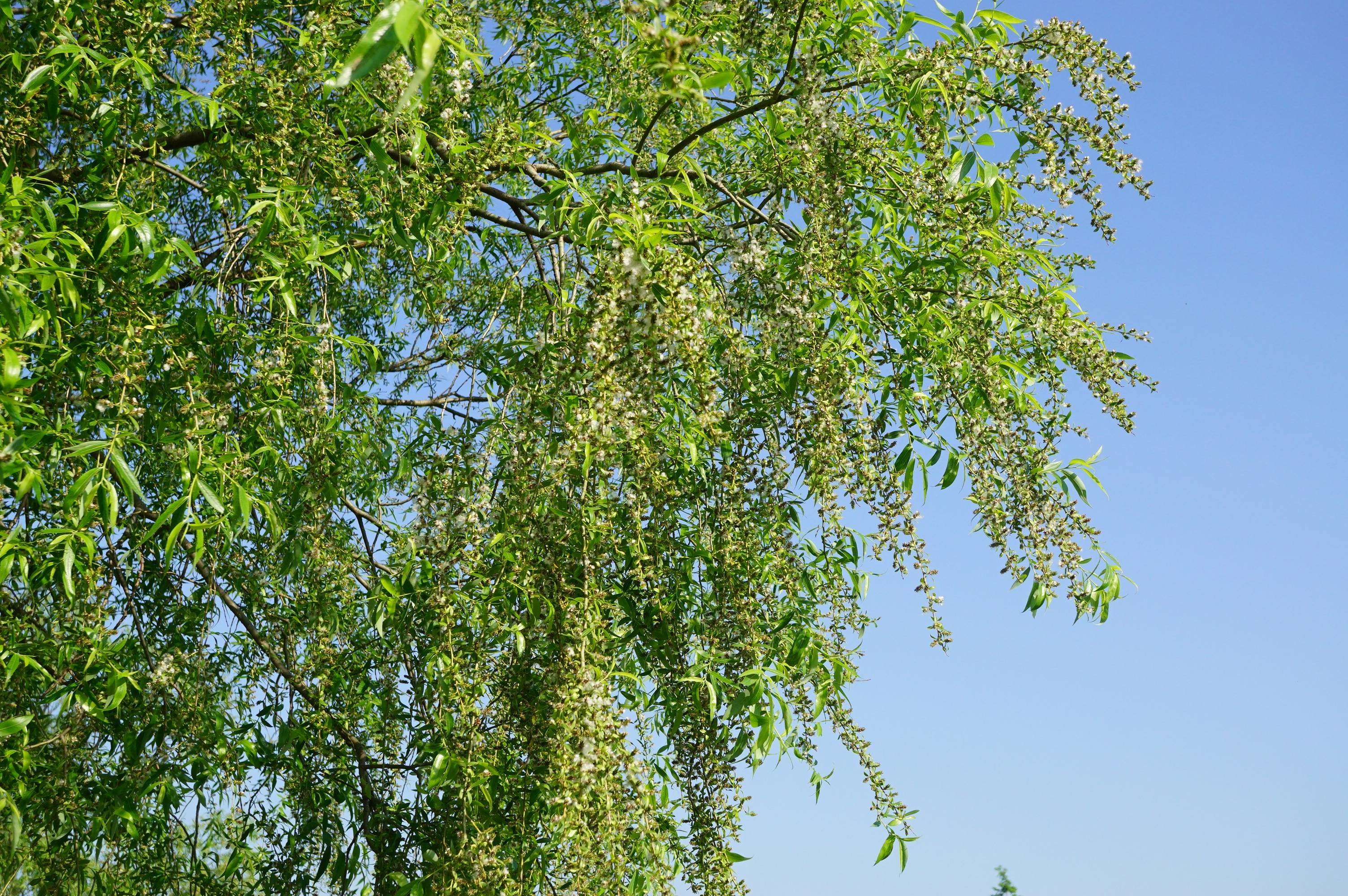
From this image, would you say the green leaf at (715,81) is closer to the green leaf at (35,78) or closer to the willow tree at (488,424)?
the willow tree at (488,424)

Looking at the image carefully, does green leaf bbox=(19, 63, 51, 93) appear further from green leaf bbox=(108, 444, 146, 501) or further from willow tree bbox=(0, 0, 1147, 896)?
green leaf bbox=(108, 444, 146, 501)

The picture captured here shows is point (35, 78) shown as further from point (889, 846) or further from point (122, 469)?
point (889, 846)

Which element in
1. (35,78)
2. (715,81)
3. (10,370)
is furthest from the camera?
(35,78)

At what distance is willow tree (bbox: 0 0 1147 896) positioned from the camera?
2096mm

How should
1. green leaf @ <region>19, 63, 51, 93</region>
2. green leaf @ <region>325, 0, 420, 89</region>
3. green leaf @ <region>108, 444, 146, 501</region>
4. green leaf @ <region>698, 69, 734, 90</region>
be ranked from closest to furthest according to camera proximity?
green leaf @ <region>325, 0, 420, 89</region>, green leaf @ <region>698, 69, 734, 90</region>, green leaf @ <region>108, 444, 146, 501</region>, green leaf @ <region>19, 63, 51, 93</region>

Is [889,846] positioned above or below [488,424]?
below

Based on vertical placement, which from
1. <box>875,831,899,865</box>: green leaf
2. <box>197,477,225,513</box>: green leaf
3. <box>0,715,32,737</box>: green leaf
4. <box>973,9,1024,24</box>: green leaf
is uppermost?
<box>973,9,1024,24</box>: green leaf

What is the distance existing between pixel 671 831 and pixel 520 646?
0.83 meters

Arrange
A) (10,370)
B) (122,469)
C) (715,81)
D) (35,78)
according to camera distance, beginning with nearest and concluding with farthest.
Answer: (715,81)
(10,370)
(122,469)
(35,78)

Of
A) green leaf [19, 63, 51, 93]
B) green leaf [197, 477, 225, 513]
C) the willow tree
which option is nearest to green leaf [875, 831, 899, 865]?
the willow tree

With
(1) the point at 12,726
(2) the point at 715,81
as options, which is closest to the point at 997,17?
(2) the point at 715,81

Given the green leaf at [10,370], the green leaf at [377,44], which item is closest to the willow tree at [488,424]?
the green leaf at [10,370]

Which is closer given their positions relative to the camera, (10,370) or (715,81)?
(715,81)

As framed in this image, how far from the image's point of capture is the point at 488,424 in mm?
2459
